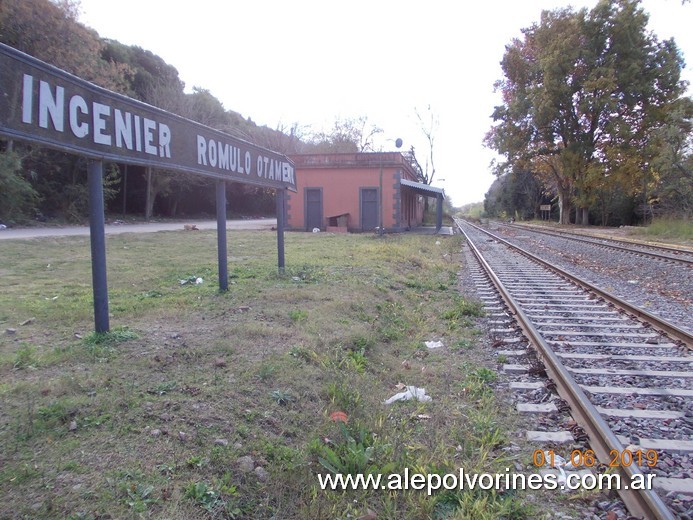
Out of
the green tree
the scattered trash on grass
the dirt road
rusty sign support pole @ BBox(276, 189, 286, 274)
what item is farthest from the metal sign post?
the green tree

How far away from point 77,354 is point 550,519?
402 cm

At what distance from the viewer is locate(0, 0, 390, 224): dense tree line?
2186cm

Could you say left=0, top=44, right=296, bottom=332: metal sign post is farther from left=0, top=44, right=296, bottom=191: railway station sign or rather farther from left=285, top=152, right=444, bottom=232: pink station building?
left=285, top=152, right=444, bottom=232: pink station building

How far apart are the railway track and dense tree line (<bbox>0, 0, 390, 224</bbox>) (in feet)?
66.9

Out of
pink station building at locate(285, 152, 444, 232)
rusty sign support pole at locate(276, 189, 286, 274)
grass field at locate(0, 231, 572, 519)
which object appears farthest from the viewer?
pink station building at locate(285, 152, 444, 232)

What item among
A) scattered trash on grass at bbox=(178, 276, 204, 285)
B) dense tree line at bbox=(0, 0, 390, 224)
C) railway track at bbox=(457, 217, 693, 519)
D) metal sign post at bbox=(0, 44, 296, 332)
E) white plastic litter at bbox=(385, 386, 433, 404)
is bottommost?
white plastic litter at bbox=(385, 386, 433, 404)

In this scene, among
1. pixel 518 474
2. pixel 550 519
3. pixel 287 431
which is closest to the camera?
pixel 550 519

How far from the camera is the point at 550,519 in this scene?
2.57 m

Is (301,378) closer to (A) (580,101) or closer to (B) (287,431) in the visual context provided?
(B) (287,431)

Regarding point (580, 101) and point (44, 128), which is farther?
point (580, 101)

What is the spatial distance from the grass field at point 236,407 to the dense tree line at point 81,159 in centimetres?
1760

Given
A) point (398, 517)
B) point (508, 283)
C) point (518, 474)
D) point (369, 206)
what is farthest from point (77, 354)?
point (369, 206)

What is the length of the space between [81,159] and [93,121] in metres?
27.7

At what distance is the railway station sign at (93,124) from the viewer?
3422mm
